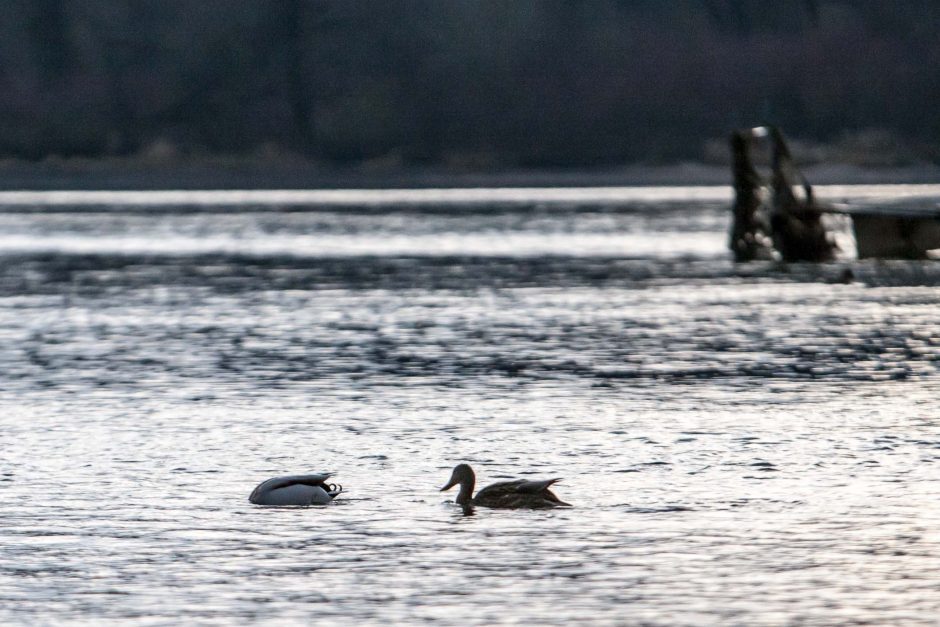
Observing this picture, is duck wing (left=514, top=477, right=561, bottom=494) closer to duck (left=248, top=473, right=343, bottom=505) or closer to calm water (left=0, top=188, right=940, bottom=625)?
calm water (left=0, top=188, right=940, bottom=625)

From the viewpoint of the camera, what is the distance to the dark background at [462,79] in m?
119

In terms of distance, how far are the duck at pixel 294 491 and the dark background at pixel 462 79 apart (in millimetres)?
103243

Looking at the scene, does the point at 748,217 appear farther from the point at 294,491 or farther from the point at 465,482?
the point at 294,491

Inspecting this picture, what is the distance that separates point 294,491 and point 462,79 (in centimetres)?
10854

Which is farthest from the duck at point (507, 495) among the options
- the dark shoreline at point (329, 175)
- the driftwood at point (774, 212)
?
the dark shoreline at point (329, 175)

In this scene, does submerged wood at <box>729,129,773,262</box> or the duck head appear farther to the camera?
submerged wood at <box>729,129,773,262</box>

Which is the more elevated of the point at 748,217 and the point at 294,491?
the point at 294,491

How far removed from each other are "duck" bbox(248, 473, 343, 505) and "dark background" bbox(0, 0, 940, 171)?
339ft

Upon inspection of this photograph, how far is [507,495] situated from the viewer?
51.2ft

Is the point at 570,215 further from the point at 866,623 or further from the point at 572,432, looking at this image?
the point at 866,623

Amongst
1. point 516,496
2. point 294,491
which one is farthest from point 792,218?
point 294,491

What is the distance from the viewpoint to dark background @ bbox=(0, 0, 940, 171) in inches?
4688

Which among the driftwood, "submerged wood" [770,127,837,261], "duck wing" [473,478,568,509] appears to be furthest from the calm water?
the driftwood

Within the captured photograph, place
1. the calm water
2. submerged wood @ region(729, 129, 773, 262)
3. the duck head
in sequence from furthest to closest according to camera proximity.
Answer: submerged wood @ region(729, 129, 773, 262) < the duck head < the calm water
